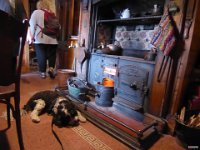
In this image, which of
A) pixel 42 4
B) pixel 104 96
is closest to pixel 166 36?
pixel 104 96

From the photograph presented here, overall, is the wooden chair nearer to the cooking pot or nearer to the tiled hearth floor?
the tiled hearth floor

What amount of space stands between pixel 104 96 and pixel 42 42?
1858 mm

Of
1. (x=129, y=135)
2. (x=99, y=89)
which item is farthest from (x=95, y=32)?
(x=129, y=135)

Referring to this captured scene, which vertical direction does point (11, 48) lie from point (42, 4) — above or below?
below

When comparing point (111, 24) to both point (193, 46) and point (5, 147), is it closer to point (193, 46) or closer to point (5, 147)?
point (193, 46)

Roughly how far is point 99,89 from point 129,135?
0.77 meters

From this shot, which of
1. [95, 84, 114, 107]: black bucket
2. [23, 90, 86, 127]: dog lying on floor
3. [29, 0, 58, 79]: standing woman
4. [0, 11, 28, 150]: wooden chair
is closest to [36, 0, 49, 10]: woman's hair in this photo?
[29, 0, 58, 79]: standing woman

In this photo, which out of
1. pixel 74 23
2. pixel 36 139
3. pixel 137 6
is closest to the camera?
pixel 36 139

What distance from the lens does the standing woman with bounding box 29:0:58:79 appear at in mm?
3012

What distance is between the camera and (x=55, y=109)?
1.66m

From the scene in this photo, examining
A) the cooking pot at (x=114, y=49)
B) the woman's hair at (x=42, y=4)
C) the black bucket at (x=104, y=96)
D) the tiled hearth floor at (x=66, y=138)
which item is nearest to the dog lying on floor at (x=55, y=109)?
the tiled hearth floor at (x=66, y=138)

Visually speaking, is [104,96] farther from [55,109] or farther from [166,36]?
[166,36]

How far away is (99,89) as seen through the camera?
2020mm

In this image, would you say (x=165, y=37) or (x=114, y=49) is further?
(x=114, y=49)
